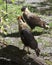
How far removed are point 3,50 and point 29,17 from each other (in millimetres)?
3349

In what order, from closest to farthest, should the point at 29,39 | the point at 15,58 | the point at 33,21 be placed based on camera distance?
the point at 15,58 < the point at 29,39 < the point at 33,21

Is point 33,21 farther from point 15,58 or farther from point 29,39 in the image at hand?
point 15,58

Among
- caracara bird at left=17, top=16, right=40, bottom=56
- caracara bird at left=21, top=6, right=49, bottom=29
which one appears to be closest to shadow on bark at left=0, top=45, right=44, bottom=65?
caracara bird at left=17, top=16, right=40, bottom=56

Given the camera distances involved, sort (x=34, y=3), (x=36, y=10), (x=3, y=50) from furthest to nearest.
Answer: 1. (x=34, y=3)
2. (x=36, y=10)
3. (x=3, y=50)

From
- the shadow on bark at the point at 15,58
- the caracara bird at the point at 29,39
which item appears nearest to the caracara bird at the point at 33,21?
the caracara bird at the point at 29,39

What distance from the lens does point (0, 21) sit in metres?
7.43

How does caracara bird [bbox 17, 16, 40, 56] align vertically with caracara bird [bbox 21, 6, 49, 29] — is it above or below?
above

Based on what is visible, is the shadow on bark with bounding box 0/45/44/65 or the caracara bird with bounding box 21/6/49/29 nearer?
the shadow on bark with bounding box 0/45/44/65

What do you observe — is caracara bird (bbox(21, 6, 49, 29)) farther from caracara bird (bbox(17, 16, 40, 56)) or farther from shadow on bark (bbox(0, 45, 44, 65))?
shadow on bark (bbox(0, 45, 44, 65))

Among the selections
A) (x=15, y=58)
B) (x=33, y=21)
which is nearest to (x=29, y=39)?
(x=15, y=58)

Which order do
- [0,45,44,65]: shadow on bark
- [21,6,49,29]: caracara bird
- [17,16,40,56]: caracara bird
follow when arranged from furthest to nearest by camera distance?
[21,6,49,29]: caracara bird
[17,16,40,56]: caracara bird
[0,45,44,65]: shadow on bark

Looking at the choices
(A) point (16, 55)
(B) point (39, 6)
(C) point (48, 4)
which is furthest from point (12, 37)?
(C) point (48, 4)

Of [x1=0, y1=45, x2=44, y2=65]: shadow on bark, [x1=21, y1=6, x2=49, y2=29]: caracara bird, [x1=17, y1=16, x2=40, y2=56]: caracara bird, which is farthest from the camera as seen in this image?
[x1=21, y1=6, x2=49, y2=29]: caracara bird

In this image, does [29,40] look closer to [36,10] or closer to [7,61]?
[7,61]
